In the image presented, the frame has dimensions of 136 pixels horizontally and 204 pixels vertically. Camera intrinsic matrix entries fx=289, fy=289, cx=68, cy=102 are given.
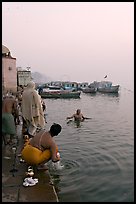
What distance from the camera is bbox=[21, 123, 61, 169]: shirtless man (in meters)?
6.52

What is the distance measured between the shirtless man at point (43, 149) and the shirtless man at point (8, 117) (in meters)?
1.70

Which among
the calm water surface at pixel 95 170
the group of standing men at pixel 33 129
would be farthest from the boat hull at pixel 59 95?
the group of standing men at pixel 33 129

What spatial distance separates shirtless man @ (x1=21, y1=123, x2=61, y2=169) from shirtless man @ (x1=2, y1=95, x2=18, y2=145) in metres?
1.70

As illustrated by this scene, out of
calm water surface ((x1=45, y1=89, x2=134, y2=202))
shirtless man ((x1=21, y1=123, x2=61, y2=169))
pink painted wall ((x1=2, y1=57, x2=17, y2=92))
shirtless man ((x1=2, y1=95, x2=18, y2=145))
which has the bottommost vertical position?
Result: calm water surface ((x1=45, y1=89, x2=134, y2=202))

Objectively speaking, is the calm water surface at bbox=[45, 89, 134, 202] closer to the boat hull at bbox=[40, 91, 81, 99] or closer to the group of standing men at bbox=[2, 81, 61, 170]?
the group of standing men at bbox=[2, 81, 61, 170]

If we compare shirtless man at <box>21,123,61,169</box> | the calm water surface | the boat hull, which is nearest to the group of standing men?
shirtless man at <box>21,123,61,169</box>

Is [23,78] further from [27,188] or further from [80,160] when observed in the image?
[27,188]

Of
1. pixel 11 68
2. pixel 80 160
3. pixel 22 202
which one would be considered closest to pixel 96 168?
pixel 80 160

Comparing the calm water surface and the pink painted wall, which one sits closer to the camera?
the calm water surface

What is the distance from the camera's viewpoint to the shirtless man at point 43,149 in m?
6.52

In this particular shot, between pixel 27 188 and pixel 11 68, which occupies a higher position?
pixel 11 68

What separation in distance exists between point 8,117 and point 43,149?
1.98 meters

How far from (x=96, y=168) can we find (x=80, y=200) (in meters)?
2.35

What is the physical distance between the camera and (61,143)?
39.2 ft
